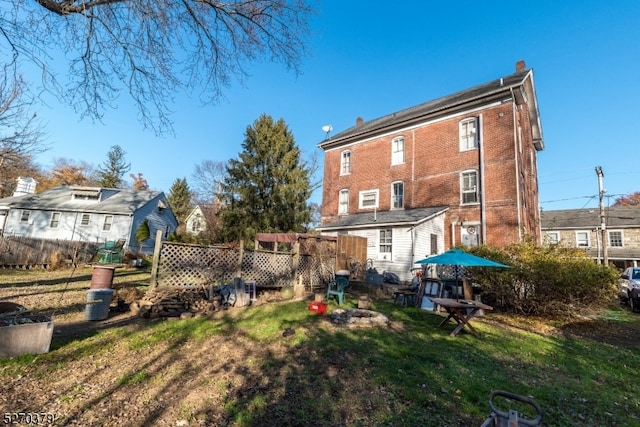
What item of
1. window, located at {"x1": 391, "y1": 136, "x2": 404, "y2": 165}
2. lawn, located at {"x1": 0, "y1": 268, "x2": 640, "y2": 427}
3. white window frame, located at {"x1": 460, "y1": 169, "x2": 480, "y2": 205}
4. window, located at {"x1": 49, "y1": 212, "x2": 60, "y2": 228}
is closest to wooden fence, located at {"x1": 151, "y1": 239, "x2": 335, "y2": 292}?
lawn, located at {"x1": 0, "y1": 268, "x2": 640, "y2": 427}

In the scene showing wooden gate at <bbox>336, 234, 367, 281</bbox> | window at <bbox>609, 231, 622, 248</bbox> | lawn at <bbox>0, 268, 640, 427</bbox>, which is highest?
window at <bbox>609, 231, 622, 248</bbox>

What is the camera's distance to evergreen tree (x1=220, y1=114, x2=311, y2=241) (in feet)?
82.2

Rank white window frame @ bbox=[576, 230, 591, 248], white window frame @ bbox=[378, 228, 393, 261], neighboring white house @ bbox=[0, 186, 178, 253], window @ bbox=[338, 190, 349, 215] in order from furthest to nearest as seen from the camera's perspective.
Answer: white window frame @ bbox=[576, 230, 591, 248], neighboring white house @ bbox=[0, 186, 178, 253], window @ bbox=[338, 190, 349, 215], white window frame @ bbox=[378, 228, 393, 261]

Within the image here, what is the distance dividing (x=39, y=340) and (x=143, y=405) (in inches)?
109

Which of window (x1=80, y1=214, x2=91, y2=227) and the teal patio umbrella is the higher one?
window (x1=80, y1=214, x2=91, y2=227)

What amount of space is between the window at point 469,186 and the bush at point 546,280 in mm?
7592

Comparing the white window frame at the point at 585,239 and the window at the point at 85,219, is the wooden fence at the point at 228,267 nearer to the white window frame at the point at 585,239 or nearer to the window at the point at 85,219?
the window at the point at 85,219

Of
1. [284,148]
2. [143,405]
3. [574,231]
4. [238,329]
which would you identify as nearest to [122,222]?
[284,148]

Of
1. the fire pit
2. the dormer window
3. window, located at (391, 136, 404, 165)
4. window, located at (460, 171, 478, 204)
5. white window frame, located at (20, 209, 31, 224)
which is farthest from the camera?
the dormer window

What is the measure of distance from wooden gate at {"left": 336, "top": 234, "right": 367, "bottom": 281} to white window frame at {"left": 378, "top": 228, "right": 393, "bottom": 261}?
195cm

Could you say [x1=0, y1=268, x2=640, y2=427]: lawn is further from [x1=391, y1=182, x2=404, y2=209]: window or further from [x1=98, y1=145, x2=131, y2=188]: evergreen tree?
[x1=98, y1=145, x2=131, y2=188]: evergreen tree

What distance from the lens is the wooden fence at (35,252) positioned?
16.3 metres

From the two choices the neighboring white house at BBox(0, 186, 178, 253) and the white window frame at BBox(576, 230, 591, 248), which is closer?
the neighboring white house at BBox(0, 186, 178, 253)

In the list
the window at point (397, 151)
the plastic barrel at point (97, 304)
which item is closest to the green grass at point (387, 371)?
the plastic barrel at point (97, 304)
